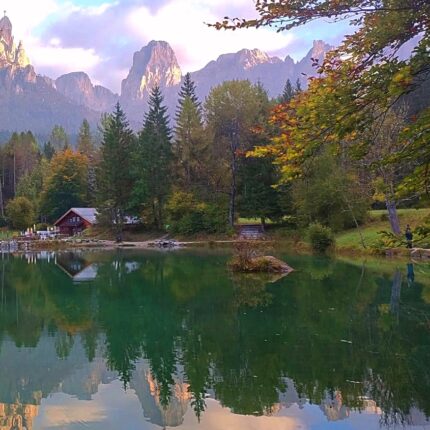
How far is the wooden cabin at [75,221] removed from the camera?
60838 mm

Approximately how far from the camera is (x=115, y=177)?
5372 cm

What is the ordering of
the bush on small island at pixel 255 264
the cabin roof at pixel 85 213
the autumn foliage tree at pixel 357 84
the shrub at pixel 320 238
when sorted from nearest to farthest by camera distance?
the autumn foliage tree at pixel 357 84
the bush on small island at pixel 255 264
the shrub at pixel 320 238
the cabin roof at pixel 85 213

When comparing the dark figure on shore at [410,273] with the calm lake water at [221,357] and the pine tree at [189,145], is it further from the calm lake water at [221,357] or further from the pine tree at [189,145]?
the pine tree at [189,145]

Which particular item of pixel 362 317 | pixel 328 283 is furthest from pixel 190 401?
pixel 328 283

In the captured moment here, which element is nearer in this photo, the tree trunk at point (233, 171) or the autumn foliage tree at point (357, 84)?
the autumn foliage tree at point (357, 84)

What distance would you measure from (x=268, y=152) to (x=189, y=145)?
150 ft

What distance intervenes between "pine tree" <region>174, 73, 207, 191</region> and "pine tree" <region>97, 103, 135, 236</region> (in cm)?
557

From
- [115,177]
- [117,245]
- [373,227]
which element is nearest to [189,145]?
[115,177]

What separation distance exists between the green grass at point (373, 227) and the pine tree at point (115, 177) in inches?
947

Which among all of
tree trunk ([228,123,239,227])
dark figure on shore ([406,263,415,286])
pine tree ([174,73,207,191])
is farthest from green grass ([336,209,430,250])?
pine tree ([174,73,207,191])

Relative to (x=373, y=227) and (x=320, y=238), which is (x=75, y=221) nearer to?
(x=320, y=238)

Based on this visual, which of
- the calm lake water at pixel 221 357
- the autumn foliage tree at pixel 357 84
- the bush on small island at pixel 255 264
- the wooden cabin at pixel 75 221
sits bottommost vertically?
the calm lake water at pixel 221 357

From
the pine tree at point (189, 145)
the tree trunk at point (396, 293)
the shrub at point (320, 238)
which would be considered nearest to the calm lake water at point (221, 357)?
the tree trunk at point (396, 293)

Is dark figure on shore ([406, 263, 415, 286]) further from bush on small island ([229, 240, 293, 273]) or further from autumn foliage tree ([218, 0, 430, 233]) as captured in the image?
autumn foliage tree ([218, 0, 430, 233])
